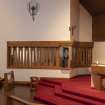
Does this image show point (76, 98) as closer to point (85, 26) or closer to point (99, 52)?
point (99, 52)

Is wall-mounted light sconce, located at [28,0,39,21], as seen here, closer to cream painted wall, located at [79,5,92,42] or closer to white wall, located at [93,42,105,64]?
cream painted wall, located at [79,5,92,42]

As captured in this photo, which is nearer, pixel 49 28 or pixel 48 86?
pixel 48 86

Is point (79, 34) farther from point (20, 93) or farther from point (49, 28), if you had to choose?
point (20, 93)

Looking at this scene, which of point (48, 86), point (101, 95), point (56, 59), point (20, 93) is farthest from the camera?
point (56, 59)

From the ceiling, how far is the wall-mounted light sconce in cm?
194

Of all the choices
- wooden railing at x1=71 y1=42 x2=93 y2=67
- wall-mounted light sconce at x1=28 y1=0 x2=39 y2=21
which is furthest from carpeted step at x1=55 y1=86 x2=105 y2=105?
wall-mounted light sconce at x1=28 y1=0 x2=39 y2=21

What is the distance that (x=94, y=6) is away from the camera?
37.1 feet

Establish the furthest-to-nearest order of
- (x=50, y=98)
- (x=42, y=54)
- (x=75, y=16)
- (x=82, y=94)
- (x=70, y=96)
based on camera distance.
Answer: (x=75, y=16) → (x=42, y=54) → (x=50, y=98) → (x=70, y=96) → (x=82, y=94)

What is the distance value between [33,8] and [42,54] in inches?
68.7

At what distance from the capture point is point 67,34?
10.5 metres

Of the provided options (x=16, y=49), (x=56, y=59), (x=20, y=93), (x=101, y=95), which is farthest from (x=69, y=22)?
(x=101, y=95)

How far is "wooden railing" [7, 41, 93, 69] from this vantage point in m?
10.6

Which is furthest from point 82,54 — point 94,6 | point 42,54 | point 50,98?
point 50,98

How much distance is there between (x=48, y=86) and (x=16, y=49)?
2.07 meters
